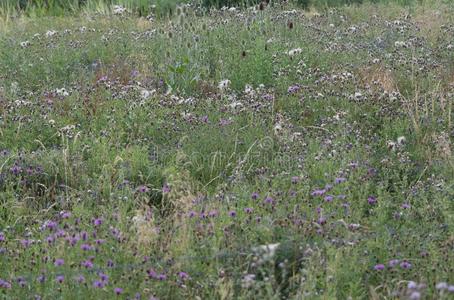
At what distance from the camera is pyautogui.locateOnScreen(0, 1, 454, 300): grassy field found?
3.53 metres

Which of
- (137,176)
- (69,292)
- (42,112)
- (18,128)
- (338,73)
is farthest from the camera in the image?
(338,73)

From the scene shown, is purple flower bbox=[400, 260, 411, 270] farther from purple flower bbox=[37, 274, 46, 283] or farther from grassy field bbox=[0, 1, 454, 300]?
purple flower bbox=[37, 274, 46, 283]

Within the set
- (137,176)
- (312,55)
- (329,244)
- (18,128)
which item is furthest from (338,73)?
(329,244)

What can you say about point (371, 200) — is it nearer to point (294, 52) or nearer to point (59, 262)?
point (59, 262)

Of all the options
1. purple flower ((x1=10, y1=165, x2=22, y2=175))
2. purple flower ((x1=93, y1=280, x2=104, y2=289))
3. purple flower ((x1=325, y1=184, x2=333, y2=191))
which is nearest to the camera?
purple flower ((x1=93, y1=280, x2=104, y2=289))

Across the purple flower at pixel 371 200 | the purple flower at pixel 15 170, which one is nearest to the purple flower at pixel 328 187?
the purple flower at pixel 371 200

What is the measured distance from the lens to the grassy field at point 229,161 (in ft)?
11.6

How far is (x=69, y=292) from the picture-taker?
334cm

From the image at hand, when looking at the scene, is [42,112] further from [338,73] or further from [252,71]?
[338,73]

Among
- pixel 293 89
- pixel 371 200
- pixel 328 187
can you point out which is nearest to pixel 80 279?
pixel 328 187

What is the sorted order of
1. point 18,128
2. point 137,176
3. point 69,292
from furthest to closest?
point 18,128, point 137,176, point 69,292

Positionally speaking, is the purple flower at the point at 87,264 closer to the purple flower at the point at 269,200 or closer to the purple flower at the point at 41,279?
the purple flower at the point at 41,279

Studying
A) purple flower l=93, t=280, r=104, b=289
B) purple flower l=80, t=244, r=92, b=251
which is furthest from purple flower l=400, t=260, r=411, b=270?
purple flower l=80, t=244, r=92, b=251

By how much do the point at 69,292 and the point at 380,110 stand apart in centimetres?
334
